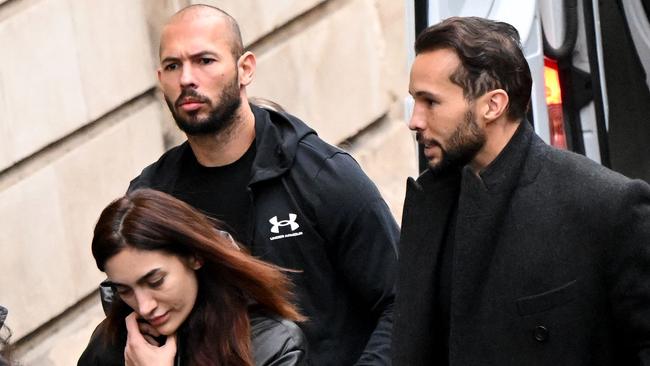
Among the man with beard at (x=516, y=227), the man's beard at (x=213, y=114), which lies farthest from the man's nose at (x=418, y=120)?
the man's beard at (x=213, y=114)

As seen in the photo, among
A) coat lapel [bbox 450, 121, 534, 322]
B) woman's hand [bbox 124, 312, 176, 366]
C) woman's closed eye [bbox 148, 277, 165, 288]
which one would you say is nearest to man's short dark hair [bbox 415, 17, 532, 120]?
coat lapel [bbox 450, 121, 534, 322]

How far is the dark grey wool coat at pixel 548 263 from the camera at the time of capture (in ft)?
11.8

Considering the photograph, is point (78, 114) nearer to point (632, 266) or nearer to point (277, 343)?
point (277, 343)

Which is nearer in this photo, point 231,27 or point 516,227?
point 516,227

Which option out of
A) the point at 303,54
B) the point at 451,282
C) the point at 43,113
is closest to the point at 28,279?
the point at 43,113

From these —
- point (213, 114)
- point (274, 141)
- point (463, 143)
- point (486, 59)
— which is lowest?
point (463, 143)

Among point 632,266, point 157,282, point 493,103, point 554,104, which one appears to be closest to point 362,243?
point 157,282

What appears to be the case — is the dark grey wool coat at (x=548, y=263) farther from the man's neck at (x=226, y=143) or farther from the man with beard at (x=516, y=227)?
the man's neck at (x=226, y=143)

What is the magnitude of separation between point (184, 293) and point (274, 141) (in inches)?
30.7

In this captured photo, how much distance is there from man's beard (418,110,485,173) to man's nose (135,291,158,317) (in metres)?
0.75

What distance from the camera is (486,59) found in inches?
147

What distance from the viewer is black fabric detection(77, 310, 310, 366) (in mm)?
3877

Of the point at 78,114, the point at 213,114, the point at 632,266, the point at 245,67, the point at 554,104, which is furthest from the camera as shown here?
the point at 78,114

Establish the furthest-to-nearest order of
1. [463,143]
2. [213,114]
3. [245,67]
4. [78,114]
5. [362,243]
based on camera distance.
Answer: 1. [78,114]
2. [245,67]
3. [213,114]
4. [362,243]
5. [463,143]
